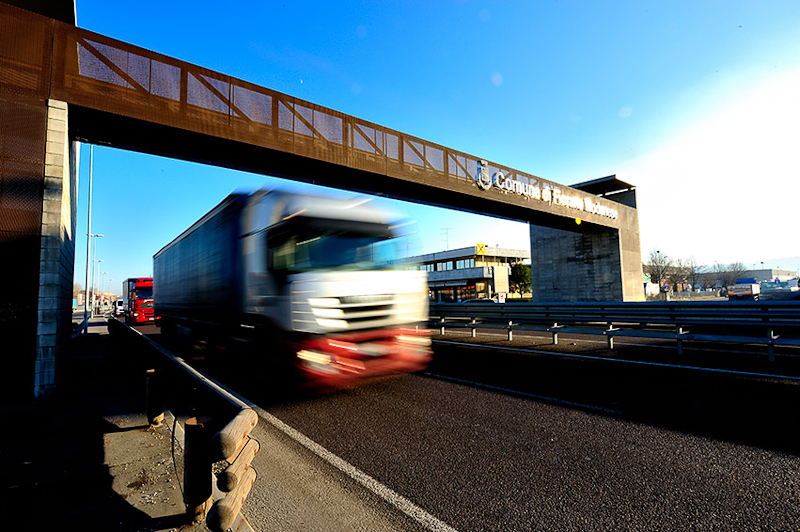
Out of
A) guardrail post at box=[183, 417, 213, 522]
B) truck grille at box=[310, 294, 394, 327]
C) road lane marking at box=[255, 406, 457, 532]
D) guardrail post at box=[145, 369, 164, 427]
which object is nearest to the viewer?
guardrail post at box=[183, 417, 213, 522]

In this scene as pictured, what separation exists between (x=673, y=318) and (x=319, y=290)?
8023 mm

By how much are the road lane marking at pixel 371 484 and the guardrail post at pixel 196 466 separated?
1250mm

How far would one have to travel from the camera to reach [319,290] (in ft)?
19.4

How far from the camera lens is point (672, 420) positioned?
15.1 ft

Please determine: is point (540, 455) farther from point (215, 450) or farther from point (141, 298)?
point (141, 298)

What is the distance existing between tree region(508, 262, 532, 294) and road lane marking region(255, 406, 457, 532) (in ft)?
195

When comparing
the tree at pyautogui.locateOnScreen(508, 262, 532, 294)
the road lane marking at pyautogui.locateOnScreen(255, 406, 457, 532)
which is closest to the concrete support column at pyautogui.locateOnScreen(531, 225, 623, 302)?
the road lane marking at pyautogui.locateOnScreen(255, 406, 457, 532)

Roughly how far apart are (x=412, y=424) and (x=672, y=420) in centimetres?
314

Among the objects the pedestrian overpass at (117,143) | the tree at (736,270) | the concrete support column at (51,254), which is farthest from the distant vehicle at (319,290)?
the tree at (736,270)

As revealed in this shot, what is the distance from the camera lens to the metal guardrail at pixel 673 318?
288 inches

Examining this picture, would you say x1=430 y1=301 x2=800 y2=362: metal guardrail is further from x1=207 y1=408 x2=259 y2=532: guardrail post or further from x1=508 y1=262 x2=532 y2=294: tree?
x1=508 y1=262 x2=532 y2=294: tree

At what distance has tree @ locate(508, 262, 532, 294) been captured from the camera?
60656mm

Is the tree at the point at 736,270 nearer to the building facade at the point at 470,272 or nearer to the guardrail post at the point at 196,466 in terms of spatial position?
the building facade at the point at 470,272

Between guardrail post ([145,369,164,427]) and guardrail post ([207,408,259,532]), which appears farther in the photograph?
guardrail post ([145,369,164,427])
